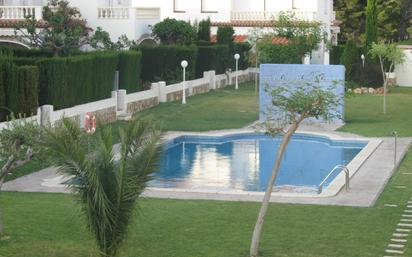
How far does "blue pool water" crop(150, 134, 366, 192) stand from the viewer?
22.1 meters

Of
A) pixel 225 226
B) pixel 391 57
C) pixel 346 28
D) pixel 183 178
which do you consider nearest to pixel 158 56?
pixel 391 57

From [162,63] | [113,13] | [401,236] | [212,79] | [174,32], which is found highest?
[113,13]

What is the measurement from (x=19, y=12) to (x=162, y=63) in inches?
329

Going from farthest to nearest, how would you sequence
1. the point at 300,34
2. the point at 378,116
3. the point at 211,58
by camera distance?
the point at 211,58 < the point at 300,34 < the point at 378,116

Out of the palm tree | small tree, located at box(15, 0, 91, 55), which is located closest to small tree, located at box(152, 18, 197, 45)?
small tree, located at box(15, 0, 91, 55)

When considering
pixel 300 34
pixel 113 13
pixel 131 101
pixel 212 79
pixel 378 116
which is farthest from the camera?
pixel 212 79

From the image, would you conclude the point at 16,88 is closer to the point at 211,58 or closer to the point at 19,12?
the point at 19,12

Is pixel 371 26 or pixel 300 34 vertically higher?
pixel 371 26

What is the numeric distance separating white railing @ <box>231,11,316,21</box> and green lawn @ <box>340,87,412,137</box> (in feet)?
40.8

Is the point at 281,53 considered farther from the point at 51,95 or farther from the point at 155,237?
the point at 155,237

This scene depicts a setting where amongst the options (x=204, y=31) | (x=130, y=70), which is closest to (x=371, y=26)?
(x=204, y=31)

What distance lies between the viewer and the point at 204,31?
1927 inches

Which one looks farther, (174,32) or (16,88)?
(174,32)

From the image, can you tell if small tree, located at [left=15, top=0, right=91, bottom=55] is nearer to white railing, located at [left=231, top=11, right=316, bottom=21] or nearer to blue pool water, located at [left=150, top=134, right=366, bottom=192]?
blue pool water, located at [left=150, top=134, right=366, bottom=192]
